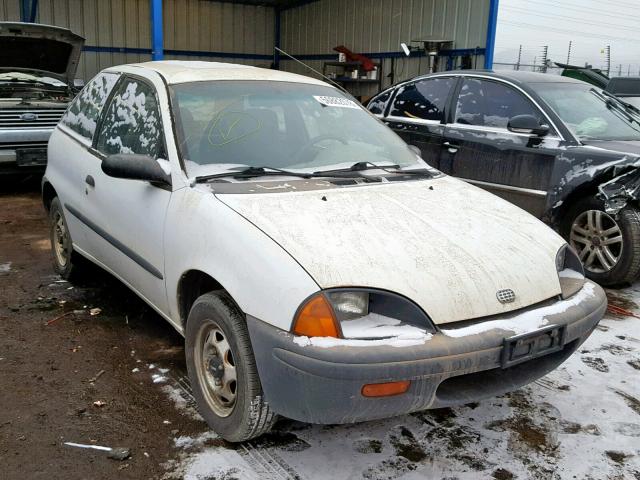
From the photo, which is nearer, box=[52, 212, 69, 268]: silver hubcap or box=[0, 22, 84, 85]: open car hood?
box=[52, 212, 69, 268]: silver hubcap

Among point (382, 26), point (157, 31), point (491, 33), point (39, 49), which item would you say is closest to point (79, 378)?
point (39, 49)

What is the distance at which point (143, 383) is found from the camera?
318 cm

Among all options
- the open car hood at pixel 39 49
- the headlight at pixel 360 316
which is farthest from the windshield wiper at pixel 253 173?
the open car hood at pixel 39 49

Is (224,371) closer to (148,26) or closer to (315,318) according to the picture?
(315,318)

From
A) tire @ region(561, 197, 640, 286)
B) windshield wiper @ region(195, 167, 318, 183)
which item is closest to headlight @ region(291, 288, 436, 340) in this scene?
windshield wiper @ region(195, 167, 318, 183)

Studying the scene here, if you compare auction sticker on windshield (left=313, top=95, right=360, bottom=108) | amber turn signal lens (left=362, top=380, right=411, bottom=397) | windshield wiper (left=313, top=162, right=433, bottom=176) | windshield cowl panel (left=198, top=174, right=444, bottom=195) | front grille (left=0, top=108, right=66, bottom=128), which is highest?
auction sticker on windshield (left=313, top=95, right=360, bottom=108)

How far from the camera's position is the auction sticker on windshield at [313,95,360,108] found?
3.67 metres

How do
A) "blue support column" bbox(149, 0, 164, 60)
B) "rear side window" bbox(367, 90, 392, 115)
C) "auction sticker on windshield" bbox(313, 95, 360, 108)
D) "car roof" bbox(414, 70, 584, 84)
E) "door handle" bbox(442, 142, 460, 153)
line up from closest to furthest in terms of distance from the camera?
"auction sticker on windshield" bbox(313, 95, 360, 108) < "car roof" bbox(414, 70, 584, 84) < "door handle" bbox(442, 142, 460, 153) < "rear side window" bbox(367, 90, 392, 115) < "blue support column" bbox(149, 0, 164, 60)

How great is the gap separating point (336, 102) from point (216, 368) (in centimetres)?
183

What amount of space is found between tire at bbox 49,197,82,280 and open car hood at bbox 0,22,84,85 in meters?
4.12

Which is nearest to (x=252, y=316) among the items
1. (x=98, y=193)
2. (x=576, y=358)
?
(x=98, y=193)

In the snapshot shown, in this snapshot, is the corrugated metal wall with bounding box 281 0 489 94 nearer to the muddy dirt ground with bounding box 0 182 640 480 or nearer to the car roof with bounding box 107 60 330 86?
the car roof with bounding box 107 60 330 86

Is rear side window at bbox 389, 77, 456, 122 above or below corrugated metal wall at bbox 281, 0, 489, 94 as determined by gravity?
below

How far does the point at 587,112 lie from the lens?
532 centimetres
